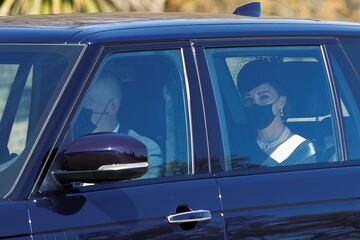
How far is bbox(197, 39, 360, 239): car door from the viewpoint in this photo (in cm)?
403

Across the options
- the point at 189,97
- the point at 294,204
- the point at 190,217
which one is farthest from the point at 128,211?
the point at 294,204

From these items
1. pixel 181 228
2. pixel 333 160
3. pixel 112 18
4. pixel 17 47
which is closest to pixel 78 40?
pixel 17 47

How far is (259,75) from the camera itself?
14.4 ft

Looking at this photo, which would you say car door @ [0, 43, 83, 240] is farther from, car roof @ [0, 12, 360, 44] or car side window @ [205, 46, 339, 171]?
car side window @ [205, 46, 339, 171]

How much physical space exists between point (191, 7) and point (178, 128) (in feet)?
29.1

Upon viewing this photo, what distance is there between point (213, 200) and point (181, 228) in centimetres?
20

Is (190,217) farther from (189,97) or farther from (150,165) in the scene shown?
(189,97)

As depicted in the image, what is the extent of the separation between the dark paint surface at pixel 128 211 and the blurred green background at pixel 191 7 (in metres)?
6.83

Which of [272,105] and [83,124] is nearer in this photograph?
[83,124]

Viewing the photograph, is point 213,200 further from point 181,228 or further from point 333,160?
point 333,160

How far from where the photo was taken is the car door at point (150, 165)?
362cm

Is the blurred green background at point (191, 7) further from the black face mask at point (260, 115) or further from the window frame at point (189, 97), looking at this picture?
the window frame at point (189, 97)

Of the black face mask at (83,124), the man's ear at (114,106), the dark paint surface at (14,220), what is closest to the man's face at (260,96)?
the man's ear at (114,106)

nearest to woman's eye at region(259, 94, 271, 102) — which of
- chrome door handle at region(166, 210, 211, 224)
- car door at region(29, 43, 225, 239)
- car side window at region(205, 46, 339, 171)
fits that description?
car side window at region(205, 46, 339, 171)
